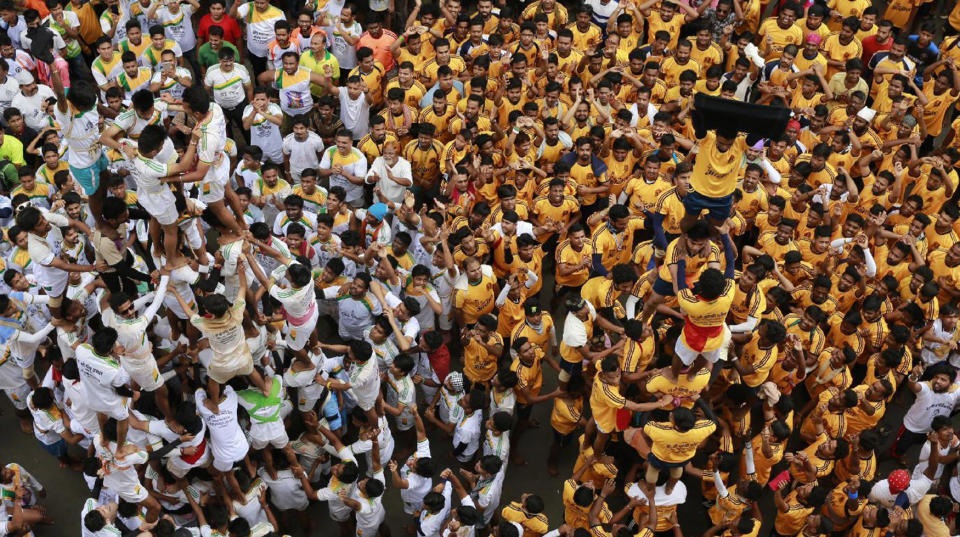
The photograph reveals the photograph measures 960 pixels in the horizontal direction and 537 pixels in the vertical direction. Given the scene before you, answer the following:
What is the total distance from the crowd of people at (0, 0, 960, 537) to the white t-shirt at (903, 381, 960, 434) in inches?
1.1

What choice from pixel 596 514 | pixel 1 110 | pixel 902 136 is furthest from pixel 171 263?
pixel 902 136

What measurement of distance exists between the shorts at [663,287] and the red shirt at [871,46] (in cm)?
670

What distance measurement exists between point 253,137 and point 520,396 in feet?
15.6

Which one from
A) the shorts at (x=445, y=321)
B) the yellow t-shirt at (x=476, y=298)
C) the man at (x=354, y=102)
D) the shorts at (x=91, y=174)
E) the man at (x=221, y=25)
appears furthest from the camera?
the man at (x=221, y=25)

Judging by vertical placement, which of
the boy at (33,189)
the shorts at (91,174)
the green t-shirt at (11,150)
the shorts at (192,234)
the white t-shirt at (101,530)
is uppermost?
the shorts at (91,174)

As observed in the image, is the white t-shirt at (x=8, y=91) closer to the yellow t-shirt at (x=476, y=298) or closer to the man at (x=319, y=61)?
the man at (x=319, y=61)

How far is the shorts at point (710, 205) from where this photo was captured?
855 cm

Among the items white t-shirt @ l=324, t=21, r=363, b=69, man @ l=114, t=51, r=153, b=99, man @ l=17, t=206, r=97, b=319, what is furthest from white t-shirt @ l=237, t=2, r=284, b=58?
man @ l=17, t=206, r=97, b=319

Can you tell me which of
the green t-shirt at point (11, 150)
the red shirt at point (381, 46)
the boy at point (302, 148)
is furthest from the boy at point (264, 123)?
the green t-shirt at point (11, 150)

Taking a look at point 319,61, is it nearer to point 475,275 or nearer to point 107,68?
point 107,68

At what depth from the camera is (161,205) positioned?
784 centimetres

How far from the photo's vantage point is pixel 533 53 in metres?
13.1

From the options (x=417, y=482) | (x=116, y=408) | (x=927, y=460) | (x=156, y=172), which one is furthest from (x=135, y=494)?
(x=927, y=460)

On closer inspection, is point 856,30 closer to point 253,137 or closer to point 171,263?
point 253,137
